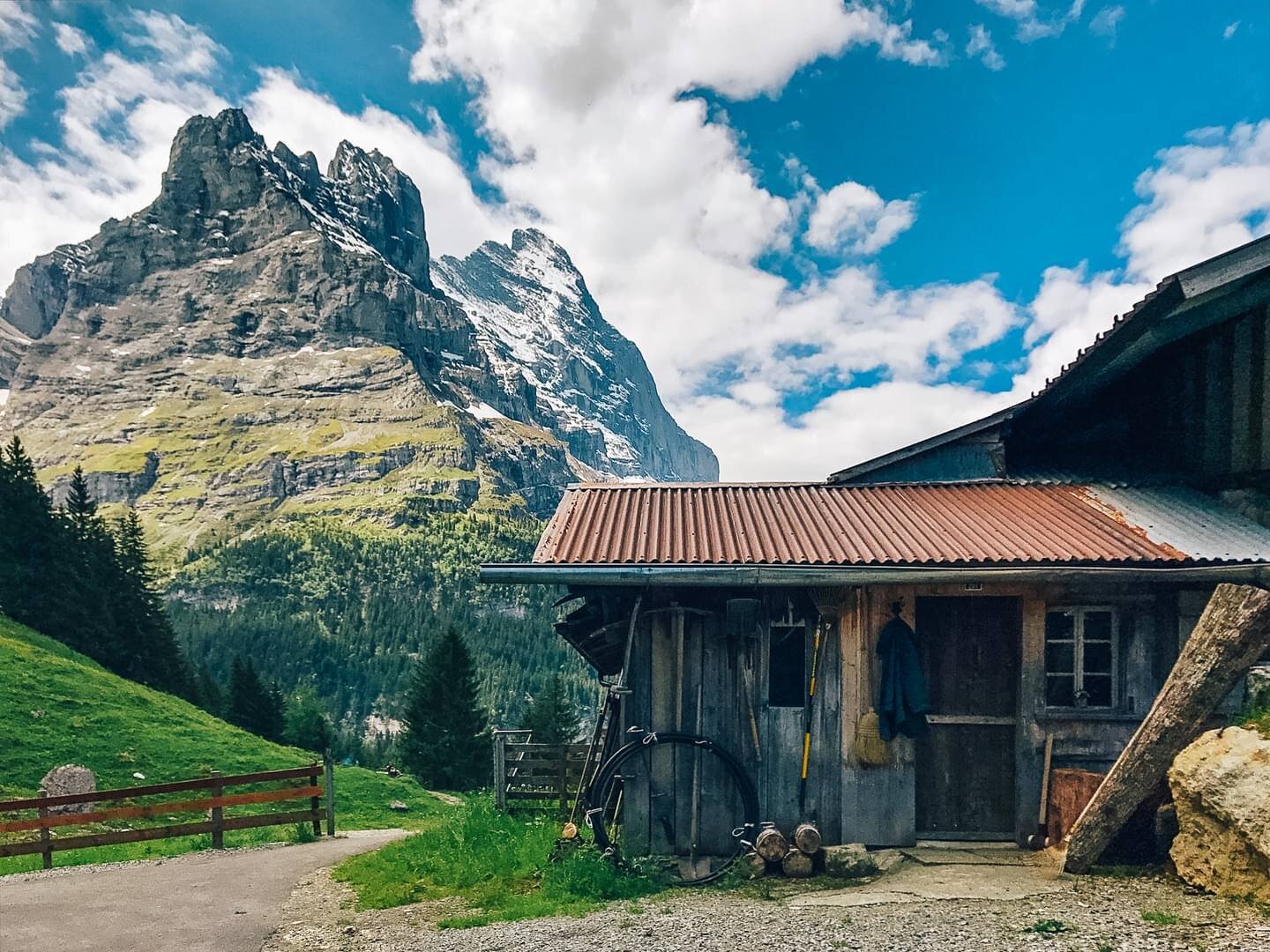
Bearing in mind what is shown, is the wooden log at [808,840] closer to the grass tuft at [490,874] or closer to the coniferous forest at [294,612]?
the grass tuft at [490,874]

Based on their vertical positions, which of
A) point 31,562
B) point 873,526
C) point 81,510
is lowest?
point 31,562

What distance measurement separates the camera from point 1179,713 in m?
7.53

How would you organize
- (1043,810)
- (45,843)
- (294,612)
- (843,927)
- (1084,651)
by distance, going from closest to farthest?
(843,927) → (1043,810) → (1084,651) → (45,843) → (294,612)

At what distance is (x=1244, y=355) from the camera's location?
955cm

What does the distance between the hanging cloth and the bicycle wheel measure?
6.00 ft

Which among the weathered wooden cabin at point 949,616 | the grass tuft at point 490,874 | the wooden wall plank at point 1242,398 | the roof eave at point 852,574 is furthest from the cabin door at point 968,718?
the grass tuft at point 490,874

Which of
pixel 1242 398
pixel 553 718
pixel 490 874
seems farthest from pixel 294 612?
pixel 1242 398

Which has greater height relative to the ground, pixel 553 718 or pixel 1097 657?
pixel 1097 657

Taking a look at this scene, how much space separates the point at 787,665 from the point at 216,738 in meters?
23.7

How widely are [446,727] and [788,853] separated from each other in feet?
130

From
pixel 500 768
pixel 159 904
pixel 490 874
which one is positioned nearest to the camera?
pixel 490 874

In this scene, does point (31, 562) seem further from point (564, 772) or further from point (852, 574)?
point (852, 574)

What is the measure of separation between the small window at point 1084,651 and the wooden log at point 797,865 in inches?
142

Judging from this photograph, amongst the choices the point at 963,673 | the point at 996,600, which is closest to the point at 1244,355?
the point at 996,600
